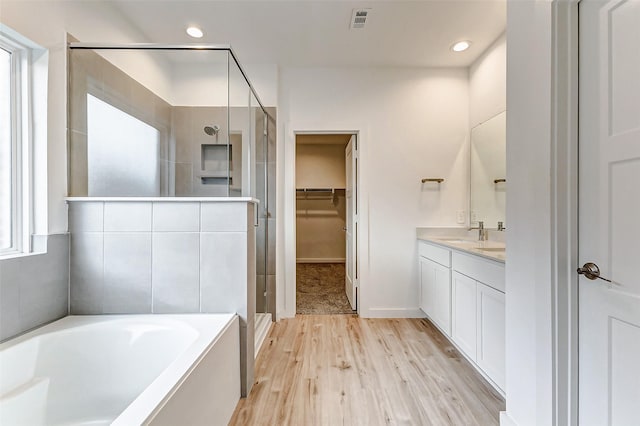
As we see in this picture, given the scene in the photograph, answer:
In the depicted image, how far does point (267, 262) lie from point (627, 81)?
260 centimetres

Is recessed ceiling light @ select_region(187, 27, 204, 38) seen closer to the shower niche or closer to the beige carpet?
the shower niche

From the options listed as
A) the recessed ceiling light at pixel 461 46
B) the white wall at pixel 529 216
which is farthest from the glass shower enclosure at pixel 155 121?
the recessed ceiling light at pixel 461 46

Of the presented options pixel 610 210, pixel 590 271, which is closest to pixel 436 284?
pixel 590 271

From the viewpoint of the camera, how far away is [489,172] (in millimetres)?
2660

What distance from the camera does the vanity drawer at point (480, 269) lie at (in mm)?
1639

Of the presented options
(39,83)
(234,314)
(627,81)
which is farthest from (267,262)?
(627,81)

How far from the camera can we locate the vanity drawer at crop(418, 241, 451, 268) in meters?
2.31

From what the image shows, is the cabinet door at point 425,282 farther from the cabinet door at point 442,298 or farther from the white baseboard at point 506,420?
the white baseboard at point 506,420

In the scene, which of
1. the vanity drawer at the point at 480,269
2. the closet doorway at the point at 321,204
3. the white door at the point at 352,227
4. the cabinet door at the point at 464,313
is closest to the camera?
the vanity drawer at the point at 480,269

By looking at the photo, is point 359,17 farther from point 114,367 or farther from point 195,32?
point 114,367

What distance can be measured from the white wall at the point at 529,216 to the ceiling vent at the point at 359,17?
106 centimetres

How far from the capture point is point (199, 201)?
1.63 m

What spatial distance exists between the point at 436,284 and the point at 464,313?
1.61ft

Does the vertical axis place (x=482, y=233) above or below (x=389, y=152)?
below
